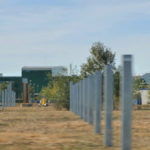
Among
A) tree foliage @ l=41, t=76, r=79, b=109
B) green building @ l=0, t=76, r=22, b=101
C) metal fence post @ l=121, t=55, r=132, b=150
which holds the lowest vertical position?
metal fence post @ l=121, t=55, r=132, b=150

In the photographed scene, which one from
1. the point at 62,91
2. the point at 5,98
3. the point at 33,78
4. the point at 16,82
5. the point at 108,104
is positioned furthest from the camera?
the point at 33,78

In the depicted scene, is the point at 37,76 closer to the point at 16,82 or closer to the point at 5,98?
the point at 16,82

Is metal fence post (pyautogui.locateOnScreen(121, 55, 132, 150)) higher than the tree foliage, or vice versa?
the tree foliage

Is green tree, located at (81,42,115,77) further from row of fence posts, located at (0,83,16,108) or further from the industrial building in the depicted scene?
the industrial building

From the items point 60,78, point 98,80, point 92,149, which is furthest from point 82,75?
point 92,149

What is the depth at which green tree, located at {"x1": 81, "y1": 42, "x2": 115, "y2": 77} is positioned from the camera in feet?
182

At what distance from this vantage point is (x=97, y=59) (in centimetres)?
5694

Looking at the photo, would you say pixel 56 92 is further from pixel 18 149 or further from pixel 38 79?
pixel 38 79

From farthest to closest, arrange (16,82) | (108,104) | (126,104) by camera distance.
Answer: (16,82)
(108,104)
(126,104)

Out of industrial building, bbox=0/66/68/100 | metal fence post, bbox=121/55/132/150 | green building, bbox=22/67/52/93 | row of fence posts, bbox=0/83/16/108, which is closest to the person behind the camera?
metal fence post, bbox=121/55/132/150

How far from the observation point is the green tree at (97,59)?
182 feet

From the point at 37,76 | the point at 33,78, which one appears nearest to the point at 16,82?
the point at 33,78

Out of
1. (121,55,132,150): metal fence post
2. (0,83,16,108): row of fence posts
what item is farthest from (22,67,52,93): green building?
(121,55,132,150): metal fence post

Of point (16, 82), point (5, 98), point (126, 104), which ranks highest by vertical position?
point (16, 82)
